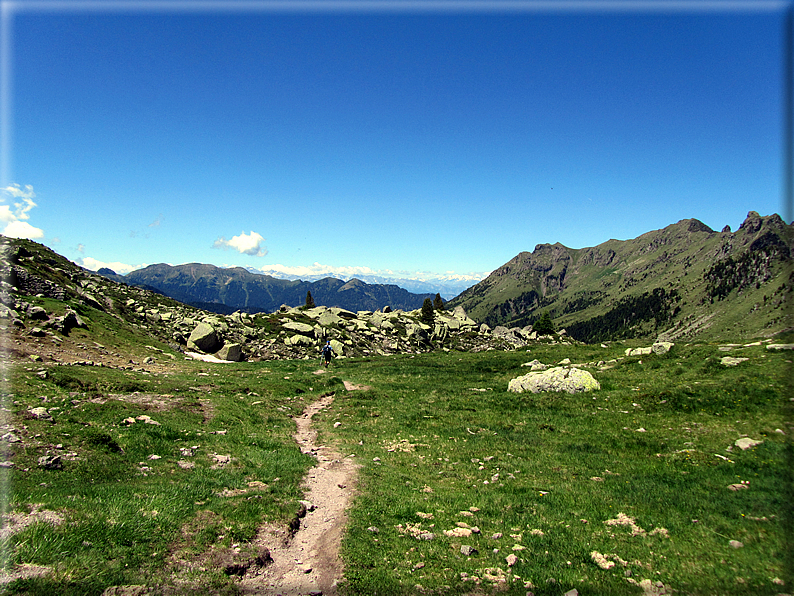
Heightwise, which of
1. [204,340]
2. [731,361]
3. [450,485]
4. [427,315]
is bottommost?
[450,485]

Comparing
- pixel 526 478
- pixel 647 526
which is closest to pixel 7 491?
pixel 526 478

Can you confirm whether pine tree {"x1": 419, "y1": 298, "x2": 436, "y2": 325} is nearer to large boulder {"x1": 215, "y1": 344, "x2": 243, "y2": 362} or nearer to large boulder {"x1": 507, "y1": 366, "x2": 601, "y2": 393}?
large boulder {"x1": 215, "y1": 344, "x2": 243, "y2": 362}

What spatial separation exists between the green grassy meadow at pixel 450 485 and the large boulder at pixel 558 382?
134 cm

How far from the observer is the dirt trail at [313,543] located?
28.1 feet

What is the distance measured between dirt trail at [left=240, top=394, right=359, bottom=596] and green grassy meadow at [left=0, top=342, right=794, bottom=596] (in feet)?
1.53

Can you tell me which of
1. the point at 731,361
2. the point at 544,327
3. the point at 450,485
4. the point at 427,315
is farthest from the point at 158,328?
the point at 544,327

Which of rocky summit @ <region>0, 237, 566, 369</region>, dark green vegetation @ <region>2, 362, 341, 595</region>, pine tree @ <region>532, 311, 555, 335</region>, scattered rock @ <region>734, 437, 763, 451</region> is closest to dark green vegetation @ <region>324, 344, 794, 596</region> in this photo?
scattered rock @ <region>734, 437, 763, 451</region>

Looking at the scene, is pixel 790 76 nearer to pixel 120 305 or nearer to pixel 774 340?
pixel 774 340

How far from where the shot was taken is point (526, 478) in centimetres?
1516

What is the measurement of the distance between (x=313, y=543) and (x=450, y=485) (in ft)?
20.7

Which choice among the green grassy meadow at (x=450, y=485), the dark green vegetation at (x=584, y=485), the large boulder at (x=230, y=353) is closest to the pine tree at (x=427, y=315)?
the large boulder at (x=230, y=353)

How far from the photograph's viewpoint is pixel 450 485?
14.8m

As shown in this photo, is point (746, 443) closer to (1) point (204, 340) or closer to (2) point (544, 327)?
(1) point (204, 340)

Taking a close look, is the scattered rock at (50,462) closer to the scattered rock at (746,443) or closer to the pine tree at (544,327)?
the scattered rock at (746,443)
